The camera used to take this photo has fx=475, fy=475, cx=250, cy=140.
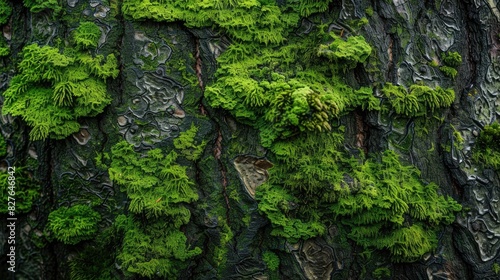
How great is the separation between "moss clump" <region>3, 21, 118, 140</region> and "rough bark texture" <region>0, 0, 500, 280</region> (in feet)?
0.17

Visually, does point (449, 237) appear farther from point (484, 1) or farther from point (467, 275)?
point (484, 1)

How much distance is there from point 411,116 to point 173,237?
120cm

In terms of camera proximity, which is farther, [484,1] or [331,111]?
[484,1]

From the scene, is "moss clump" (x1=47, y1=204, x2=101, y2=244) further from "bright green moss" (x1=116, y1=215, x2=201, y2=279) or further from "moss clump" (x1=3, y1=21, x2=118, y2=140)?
"moss clump" (x1=3, y1=21, x2=118, y2=140)

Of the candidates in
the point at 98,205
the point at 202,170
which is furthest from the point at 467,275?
the point at 98,205

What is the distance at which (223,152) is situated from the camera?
84.0 inches

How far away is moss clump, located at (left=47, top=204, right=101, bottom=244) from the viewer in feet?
6.96

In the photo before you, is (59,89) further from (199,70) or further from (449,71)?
(449,71)

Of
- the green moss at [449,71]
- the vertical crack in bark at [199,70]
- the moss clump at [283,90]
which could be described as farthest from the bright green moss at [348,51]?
the vertical crack in bark at [199,70]

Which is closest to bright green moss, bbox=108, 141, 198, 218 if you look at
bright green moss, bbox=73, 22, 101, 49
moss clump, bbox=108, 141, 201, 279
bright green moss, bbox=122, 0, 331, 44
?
moss clump, bbox=108, 141, 201, 279

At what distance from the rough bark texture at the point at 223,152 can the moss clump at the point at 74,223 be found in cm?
3

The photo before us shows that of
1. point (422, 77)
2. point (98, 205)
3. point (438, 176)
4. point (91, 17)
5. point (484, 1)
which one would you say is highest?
point (484, 1)

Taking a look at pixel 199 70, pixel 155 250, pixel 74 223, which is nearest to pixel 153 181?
pixel 155 250

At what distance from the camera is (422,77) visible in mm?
2199
